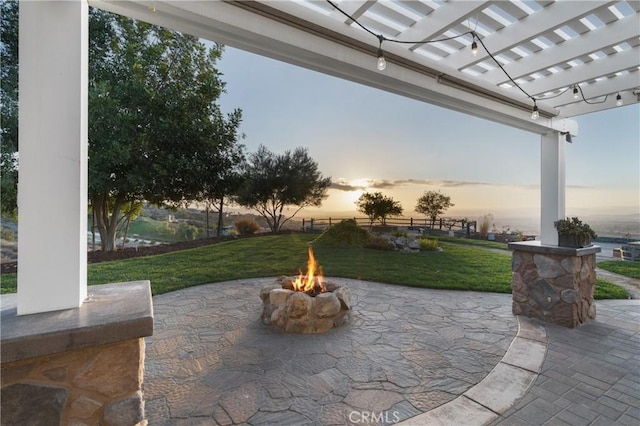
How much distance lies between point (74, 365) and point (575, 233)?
4509mm

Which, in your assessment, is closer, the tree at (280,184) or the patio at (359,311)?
the patio at (359,311)

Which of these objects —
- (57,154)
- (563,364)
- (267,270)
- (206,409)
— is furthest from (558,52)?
(267,270)

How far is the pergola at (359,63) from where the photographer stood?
1235mm

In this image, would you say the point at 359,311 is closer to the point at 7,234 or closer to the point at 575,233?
the point at 575,233

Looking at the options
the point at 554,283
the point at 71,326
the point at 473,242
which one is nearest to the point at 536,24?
the point at 554,283

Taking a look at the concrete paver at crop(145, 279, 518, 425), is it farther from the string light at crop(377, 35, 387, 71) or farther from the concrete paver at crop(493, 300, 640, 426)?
the string light at crop(377, 35, 387, 71)

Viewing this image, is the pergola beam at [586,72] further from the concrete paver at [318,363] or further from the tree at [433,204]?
the tree at [433,204]

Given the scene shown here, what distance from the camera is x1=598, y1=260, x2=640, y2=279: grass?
607cm

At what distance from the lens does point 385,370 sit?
2322mm

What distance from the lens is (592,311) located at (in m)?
3.44

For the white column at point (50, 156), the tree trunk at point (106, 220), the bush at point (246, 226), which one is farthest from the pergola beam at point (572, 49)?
the tree trunk at point (106, 220)

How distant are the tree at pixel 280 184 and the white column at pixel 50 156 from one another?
21.6 feet

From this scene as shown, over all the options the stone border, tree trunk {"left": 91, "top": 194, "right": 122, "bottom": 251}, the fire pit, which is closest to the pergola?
the stone border

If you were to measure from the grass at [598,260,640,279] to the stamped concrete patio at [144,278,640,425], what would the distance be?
3432 millimetres
